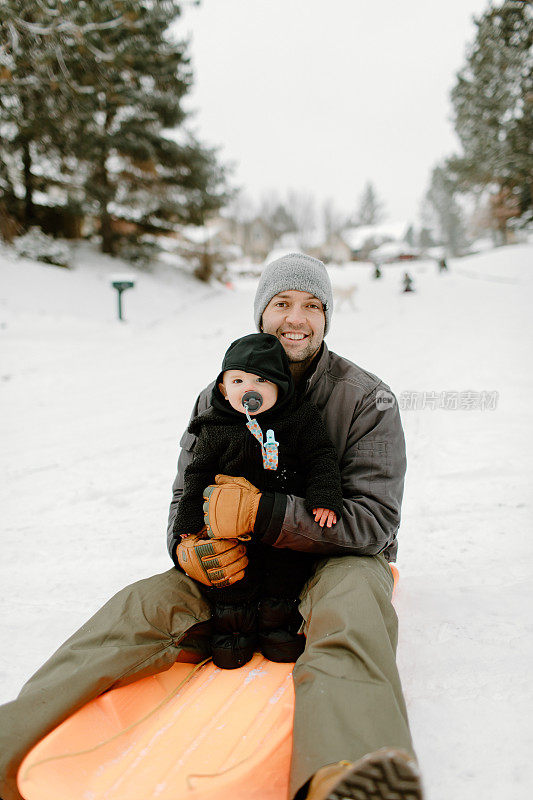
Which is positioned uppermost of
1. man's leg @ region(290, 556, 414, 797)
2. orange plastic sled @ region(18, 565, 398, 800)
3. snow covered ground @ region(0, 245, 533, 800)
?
man's leg @ region(290, 556, 414, 797)

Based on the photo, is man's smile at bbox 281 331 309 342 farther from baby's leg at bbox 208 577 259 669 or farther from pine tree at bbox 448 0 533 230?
pine tree at bbox 448 0 533 230

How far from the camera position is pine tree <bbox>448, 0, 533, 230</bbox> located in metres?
16.0

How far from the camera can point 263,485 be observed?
6.35 ft

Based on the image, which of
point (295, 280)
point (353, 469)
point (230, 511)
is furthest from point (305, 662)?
point (295, 280)

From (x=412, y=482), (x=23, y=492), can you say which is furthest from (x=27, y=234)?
(x=412, y=482)

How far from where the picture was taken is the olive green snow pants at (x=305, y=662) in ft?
4.32

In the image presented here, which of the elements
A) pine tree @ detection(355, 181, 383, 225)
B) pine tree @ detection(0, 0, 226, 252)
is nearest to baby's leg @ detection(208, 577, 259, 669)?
pine tree @ detection(0, 0, 226, 252)

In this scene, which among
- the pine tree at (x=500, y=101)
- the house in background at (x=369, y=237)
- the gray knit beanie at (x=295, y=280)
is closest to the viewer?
the gray knit beanie at (x=295, y=280)

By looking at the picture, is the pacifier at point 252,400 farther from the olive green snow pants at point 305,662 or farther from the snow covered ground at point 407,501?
the snow covered ground at point 407,501

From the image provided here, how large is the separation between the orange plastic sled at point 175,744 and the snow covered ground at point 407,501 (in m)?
0.46

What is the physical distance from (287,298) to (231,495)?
94 centimetres

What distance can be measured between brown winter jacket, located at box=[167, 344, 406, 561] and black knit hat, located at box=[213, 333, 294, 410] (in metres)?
0.20

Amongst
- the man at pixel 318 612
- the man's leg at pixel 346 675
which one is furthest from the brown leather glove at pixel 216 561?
the man's leg at pixel 346 675

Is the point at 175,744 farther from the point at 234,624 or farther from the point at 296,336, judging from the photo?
the point at 296,336
